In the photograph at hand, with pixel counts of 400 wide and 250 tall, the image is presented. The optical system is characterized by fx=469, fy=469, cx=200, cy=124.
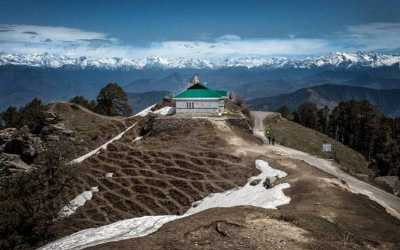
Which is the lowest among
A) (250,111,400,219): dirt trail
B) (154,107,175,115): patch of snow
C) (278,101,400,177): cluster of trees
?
(278,101,400,177): cluster of trees

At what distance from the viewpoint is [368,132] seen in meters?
132

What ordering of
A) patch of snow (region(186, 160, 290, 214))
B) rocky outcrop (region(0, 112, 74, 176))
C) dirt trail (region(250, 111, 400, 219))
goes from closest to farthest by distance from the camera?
patch of snow (region(186, 160, 290, 214)), dirt trail (region(250, 111, 400, 219)), rocky outcrop (region(0, 112, 74, 176))

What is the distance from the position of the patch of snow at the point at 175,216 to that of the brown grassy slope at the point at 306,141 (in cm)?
4243

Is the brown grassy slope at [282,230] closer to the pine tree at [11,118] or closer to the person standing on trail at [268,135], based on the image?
the person standing on trail at [268,135]

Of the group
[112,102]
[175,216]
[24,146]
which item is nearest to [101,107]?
[112,102]

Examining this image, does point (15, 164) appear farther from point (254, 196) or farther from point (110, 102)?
point (110, 102)

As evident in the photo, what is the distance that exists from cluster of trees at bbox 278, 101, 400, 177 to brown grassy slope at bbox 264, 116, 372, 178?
5.71 metres

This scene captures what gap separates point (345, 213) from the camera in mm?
40219

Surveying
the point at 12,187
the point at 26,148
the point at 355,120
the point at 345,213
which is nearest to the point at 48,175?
the point at 12,187

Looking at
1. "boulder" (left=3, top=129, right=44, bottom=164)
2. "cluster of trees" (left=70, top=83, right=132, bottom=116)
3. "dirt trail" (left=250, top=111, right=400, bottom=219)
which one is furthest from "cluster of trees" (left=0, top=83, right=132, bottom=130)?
"dirt trail" (left=250, top=111, right=400, bottom=219)

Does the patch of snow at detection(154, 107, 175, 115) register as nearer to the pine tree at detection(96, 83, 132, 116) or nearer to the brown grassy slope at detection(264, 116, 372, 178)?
the brown grassy slope at detection(264, 116, 372, 178)

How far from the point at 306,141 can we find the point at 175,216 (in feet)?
245

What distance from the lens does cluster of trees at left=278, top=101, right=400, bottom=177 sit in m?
116

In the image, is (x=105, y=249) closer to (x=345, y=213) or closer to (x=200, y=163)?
(x=345, y=213)
